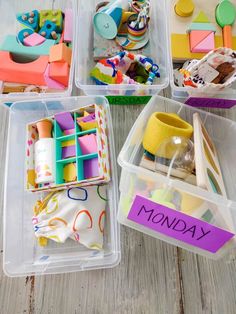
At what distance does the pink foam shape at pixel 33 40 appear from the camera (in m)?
0.66

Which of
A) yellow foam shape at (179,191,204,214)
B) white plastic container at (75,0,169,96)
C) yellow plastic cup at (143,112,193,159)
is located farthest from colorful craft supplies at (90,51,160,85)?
yellow foam shape at (179,191,204,214)

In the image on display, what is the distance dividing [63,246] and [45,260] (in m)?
0.04

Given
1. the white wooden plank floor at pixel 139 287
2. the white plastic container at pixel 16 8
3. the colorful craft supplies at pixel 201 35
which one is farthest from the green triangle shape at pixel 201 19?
the white wooden plank floor at pixel 139 287

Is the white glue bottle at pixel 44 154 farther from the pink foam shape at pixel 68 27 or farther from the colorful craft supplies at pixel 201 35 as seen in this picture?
the colorful craft supplies at pixel 201 35

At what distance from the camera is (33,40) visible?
0.67 metres

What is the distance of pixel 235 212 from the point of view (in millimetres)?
425

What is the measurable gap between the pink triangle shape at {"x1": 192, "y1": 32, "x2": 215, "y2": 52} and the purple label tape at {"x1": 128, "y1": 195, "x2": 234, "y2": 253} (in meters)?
0.39

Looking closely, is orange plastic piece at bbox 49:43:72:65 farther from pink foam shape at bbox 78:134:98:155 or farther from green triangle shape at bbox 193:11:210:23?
green triangle shape at bbox 193:11:210:23

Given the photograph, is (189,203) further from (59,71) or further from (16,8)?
(16,8)

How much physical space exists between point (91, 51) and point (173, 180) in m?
0.43

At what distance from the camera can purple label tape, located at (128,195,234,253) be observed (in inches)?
17.8

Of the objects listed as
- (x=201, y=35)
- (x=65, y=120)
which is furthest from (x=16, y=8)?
(x=201, y=35)

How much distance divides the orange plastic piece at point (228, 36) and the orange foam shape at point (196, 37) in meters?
0.04

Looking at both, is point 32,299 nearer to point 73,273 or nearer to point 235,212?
point 73,273
